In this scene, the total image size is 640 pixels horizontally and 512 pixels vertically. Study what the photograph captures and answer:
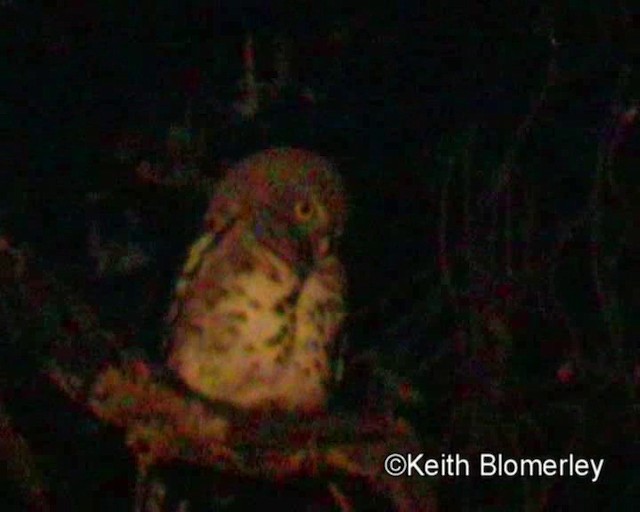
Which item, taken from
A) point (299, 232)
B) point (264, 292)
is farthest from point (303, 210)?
point (264, 292)

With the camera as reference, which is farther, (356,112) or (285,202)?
(356,112)

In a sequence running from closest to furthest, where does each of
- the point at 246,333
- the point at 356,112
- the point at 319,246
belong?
1. the point at 246,333
2. the point at 319,246
3. the point at 356,112

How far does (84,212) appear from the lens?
3883mm

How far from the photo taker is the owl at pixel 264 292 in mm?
3336

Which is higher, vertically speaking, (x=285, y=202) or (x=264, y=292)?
(x=285, y=202)

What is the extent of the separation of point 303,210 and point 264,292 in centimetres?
16

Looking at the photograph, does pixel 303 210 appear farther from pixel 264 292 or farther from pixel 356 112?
pixel 356 112

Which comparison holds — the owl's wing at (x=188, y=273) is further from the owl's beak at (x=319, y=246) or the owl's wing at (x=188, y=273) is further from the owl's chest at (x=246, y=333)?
the owl's beak at (x=319, y=246)

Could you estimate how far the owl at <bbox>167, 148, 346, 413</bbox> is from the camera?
334cm

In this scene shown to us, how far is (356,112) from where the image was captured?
402 centimetres

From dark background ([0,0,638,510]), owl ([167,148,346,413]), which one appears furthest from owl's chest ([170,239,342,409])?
dark background ([0,0,638,510])

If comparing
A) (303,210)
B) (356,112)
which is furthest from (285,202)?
(356,112)

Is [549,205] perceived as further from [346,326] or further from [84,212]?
[84,212]

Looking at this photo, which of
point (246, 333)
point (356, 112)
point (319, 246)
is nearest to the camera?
point (246, 333)
